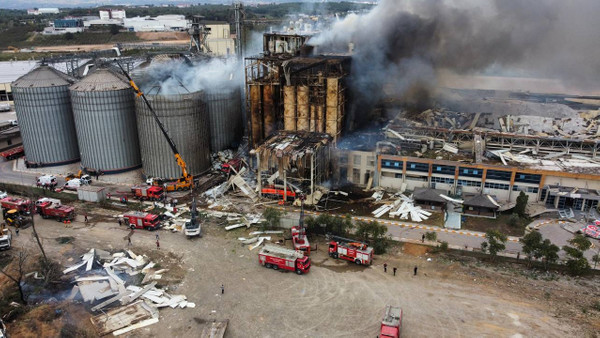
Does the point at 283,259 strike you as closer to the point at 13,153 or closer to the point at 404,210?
the point at 404,210

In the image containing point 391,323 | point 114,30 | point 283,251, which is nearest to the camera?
point 391,323

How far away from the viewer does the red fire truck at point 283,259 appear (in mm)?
28016

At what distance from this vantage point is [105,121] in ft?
146

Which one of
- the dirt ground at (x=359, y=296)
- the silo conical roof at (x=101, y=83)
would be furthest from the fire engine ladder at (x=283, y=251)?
the silo conical roof at (x=101, y=83)

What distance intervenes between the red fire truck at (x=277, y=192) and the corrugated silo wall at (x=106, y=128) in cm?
1664

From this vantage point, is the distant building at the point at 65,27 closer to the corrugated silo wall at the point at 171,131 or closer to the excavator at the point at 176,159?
the excavator at the point at 176,159

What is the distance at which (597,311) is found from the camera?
24297mm

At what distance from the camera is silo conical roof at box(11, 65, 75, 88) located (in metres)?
46.4

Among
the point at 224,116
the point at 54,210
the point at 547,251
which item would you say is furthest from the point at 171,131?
the point at 547,251

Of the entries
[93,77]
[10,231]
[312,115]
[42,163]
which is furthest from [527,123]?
[42,163]

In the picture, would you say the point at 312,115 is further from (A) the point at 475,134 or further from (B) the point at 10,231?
(B) the point at 10,231

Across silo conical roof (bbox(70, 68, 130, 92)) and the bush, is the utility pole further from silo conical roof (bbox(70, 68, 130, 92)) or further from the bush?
the bush

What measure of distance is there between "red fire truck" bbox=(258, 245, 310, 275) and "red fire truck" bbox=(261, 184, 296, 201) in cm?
1020

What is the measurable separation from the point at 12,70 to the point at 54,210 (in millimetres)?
52774
